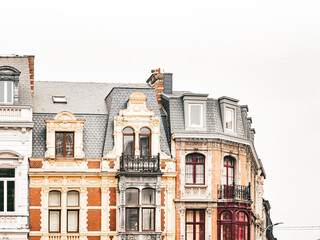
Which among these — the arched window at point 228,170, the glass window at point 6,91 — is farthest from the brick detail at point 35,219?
the arched window at point 228,170

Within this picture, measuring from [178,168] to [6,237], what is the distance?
11.7 metres

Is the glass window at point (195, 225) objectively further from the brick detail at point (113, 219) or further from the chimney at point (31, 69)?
the chimney at point (31, 69)

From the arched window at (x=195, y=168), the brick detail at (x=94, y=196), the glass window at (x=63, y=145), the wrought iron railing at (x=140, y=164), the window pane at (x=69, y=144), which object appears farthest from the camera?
the arched window at (x=195, y=168)

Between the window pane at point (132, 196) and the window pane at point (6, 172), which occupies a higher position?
the window pane at point (6, 172)

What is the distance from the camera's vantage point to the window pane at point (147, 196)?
252 feet

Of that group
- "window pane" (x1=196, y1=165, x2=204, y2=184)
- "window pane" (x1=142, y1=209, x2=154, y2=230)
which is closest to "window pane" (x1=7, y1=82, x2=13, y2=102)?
"window pane" (x1=142, y1=209, x2=154, y2=230)

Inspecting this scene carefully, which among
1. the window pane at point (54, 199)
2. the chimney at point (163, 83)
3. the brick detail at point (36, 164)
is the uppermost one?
the chimney at point (163, 83)

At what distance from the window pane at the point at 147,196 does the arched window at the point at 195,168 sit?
2.67 meters

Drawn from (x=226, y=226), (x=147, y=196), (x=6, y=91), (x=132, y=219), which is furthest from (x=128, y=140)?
(x=226, y=226)

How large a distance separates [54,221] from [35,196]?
79.2 inches

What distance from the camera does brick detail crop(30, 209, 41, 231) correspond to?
75.4 metres

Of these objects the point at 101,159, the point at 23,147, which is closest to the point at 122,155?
the point at 101,159

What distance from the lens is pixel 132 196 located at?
3014 inches

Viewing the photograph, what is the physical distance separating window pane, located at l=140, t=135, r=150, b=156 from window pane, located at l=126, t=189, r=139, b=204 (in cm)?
255
